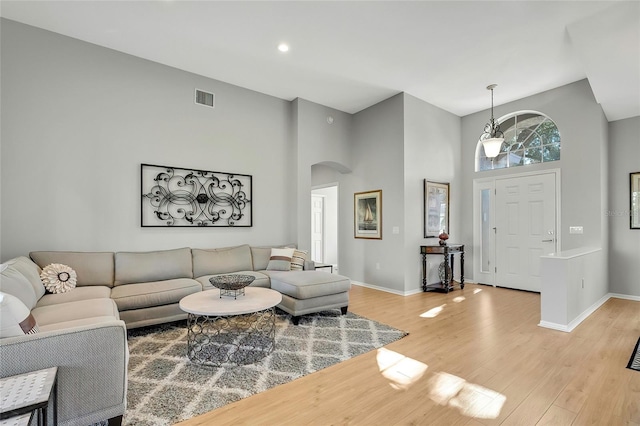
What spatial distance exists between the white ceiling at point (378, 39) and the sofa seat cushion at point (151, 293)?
2793mm

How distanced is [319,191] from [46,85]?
554cm

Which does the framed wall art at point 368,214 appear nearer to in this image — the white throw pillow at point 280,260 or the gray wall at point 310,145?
the gray wall at point 310,145

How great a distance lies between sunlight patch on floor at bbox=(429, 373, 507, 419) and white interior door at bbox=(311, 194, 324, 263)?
5.75 meters

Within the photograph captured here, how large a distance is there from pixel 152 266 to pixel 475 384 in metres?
3.50

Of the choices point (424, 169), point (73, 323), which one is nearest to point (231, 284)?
point (73, 323)

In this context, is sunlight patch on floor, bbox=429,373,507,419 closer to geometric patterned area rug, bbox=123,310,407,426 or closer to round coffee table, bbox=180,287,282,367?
geometric patterned area rug, bbox=123,310,407,426

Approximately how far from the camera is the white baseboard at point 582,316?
331cm

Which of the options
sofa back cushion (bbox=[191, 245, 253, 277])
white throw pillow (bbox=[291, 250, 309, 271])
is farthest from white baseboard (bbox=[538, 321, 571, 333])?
sofa back cushion (bbox=[191, 245, 253, 277])

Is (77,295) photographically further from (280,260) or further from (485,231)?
(485,231)

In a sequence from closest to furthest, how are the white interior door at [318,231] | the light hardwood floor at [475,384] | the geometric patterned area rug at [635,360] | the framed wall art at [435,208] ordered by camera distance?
the light hardwood floor at [475,384], the geometric patterned area rug at [635,360], the framed wall art at [435,208], the white interior door at [318,231]

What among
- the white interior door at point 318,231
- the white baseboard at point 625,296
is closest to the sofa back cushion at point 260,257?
the white interior door at point 318,231

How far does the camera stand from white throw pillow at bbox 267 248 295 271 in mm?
4410

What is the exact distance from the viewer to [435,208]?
545cm

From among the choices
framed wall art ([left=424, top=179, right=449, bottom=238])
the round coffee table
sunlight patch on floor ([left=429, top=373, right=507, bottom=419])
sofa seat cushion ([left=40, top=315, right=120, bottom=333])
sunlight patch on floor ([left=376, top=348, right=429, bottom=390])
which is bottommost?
sunlight patch on floor ([left=376, top=348, right=429, bottom=390])
